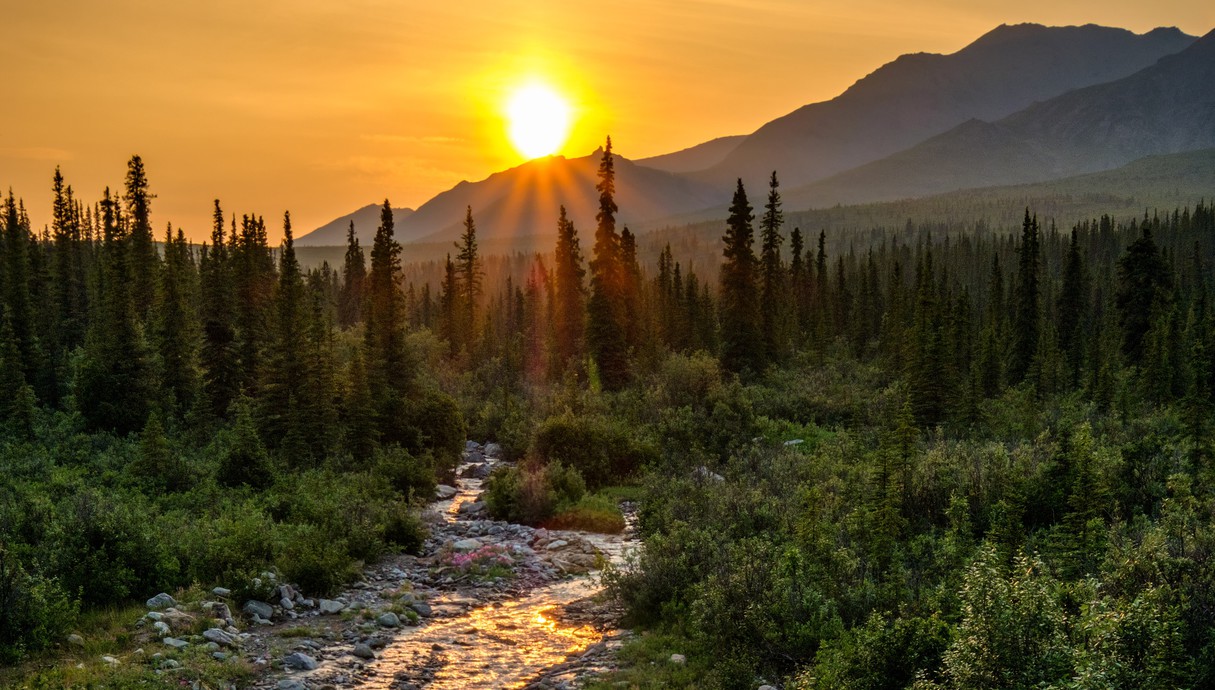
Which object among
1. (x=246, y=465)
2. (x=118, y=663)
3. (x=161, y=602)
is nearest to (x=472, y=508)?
(x=246, y=465)

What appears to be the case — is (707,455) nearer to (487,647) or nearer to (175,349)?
(487,647)

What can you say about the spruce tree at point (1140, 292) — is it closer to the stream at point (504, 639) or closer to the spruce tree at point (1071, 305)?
the spruce tree at point (1071, 305)

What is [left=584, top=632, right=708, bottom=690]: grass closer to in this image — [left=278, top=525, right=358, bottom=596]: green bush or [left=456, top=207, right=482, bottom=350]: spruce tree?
[left=278, top=525, right=358, bottom=596]: green bush

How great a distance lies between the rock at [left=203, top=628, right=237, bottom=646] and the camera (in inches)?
606

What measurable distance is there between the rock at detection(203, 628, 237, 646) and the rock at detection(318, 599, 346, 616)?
2.88 meters

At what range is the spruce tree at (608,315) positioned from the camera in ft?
194

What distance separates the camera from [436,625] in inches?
731

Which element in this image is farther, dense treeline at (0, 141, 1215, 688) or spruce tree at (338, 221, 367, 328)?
spruce tree at (338, 221, 367, 328)

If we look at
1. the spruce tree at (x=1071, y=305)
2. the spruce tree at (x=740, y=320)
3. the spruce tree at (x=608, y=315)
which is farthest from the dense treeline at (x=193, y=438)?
the spruce tree at (x=1071, y=305)

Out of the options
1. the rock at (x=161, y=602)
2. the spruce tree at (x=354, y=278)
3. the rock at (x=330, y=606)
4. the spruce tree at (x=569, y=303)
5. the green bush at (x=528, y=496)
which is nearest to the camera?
the rock at (x=161, y=602)

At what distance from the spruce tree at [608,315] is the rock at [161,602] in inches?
1693

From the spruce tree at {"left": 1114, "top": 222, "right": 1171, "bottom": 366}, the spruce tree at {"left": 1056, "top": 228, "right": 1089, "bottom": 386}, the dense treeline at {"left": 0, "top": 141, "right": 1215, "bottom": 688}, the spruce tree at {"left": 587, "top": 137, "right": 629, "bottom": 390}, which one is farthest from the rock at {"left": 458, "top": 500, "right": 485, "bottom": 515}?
the spruce tree at {"left": 1056, "top": 228, "right": 1089, "bottom": 386}

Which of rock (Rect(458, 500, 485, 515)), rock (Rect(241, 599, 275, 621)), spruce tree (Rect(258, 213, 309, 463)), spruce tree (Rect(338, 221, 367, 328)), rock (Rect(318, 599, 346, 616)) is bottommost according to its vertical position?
rock (Rect(458, 500, 485, 515))

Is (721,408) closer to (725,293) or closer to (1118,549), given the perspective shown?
(725,293)
